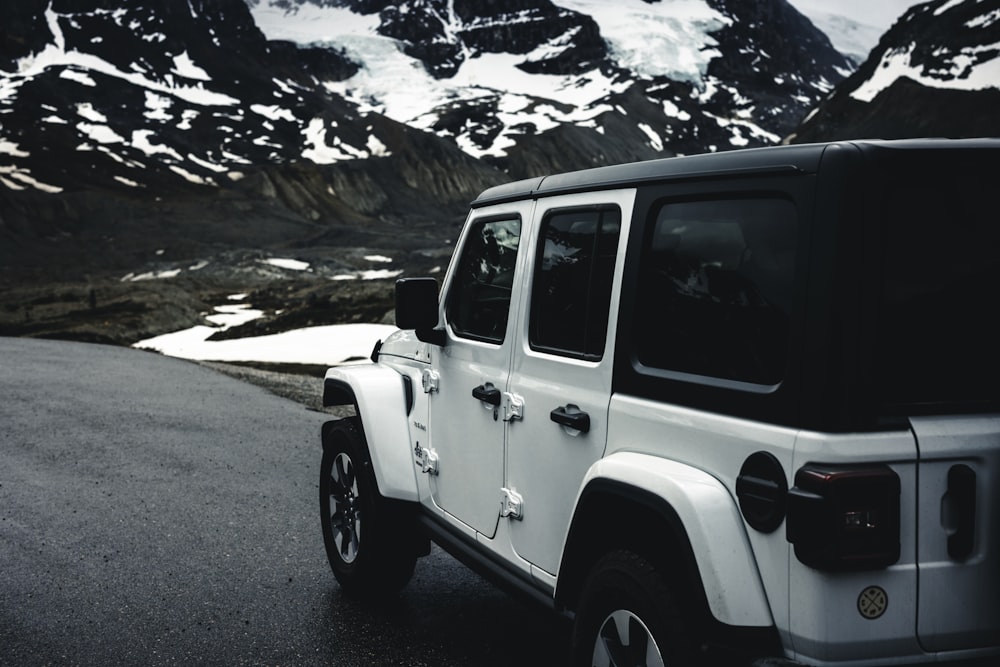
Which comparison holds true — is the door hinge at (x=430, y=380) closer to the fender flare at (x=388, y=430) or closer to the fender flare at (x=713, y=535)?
the fender flare at (x=388, y=430)

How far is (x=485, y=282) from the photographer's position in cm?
414

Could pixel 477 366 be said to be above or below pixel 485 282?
below

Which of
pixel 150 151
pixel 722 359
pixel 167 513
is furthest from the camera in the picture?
pixel 150 151

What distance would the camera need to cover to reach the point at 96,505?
6.76 m

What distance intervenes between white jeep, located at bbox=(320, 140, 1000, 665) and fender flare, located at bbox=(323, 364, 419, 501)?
1.25 metres

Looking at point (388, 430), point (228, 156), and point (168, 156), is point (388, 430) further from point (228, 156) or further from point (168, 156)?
point (228, 156)

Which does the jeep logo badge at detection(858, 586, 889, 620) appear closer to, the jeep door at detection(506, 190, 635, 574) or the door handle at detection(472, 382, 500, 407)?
the jeep door at detection(506, 190, 635, 574)

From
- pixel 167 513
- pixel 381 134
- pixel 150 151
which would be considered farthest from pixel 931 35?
pixel 167 513

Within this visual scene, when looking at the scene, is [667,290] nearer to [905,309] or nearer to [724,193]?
[724,193]

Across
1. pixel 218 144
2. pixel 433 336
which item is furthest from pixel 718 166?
pixel 218 144

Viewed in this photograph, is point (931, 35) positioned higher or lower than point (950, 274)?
higher

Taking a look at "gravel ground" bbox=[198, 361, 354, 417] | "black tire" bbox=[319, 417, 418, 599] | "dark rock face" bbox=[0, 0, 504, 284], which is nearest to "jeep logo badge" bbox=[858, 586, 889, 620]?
"black tire" bbox=[319, 417, 418, 599]

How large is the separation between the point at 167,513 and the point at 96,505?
0.60 m

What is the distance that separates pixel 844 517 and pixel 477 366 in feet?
6.33
